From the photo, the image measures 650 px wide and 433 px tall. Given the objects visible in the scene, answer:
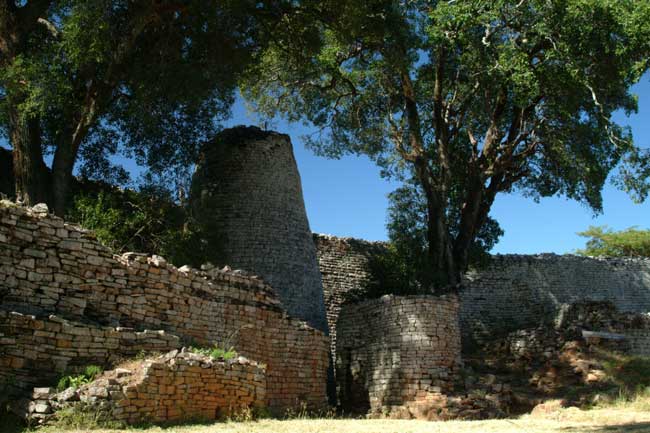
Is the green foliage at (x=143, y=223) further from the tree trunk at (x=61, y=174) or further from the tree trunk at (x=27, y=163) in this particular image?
the tree trunk at (x=27, y=163)

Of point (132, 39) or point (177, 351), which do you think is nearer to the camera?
point (177, 351)

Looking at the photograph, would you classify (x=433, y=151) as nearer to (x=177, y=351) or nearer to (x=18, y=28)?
(x=18, y=28)

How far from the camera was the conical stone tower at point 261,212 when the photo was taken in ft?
48.2

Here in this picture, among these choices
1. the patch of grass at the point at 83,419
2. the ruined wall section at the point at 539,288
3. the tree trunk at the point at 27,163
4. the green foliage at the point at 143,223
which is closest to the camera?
the patch of grass at the point at 83,419

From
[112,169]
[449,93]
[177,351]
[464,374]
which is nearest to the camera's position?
[177,351]

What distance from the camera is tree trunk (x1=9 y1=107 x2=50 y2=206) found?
1222cm

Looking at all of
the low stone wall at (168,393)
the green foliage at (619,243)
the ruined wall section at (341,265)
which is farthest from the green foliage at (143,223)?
the green foliage at (619,243)

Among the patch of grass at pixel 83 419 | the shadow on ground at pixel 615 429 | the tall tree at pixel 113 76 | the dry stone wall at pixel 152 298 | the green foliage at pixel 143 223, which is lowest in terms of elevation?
the shadow on ground at pixel 615 429

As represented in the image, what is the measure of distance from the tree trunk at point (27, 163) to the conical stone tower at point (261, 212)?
346cm

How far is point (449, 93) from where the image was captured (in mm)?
20859

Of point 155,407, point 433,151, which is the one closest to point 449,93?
point 433,151

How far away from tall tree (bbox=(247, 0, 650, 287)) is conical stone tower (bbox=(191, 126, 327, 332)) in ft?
7.10

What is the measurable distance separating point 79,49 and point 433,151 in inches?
461

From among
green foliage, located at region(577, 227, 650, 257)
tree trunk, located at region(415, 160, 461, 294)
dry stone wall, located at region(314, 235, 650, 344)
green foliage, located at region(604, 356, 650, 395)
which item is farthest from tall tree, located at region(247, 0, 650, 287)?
green foliage, located at region(577, 227, 650, 257)
